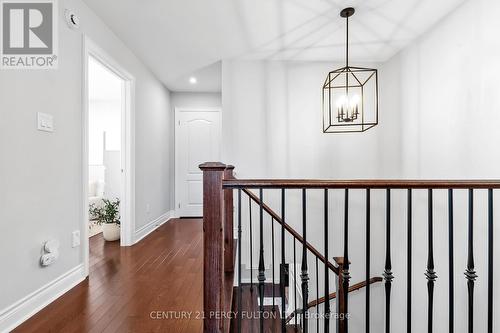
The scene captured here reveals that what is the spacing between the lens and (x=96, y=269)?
8.33ft

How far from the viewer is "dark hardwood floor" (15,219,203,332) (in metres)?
1.68

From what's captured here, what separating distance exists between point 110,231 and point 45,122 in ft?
6.55

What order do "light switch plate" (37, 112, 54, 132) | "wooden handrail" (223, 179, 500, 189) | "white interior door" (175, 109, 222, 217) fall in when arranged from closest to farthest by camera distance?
"wooden handrail" (223, 179, 500, 189), "light switch plate" (37, 112, 54, 132), "white interior door" (175, 109, 222, 217)

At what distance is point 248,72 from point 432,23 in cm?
214

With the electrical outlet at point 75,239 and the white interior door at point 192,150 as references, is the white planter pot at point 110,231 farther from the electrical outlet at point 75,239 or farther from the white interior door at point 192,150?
the white interior door at point 192,150


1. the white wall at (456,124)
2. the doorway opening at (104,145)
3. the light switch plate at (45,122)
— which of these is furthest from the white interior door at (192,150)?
the white wall at (456,124)

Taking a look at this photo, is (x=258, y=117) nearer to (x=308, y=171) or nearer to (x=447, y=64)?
(x=308, y=171)

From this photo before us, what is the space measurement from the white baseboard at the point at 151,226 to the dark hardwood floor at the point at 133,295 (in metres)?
0.29

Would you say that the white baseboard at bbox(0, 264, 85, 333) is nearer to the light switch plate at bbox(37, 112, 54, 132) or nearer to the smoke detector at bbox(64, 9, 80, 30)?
the light switch plate at bbox(37, 112, 54, 132)

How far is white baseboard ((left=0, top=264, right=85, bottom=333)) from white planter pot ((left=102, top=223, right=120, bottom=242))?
1.22 metres

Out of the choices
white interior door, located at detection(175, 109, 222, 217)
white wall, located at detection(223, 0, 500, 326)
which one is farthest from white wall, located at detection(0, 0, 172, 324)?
white interior door, located at detection(175, 109, 222, 217)

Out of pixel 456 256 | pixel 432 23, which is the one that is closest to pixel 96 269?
pixel 456 256

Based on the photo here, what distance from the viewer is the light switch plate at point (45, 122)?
1.84 meters

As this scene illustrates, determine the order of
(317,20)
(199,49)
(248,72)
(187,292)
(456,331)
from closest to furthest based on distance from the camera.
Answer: (187,292)
(456,331)
(317,20)
(199,49)
(248,72)
